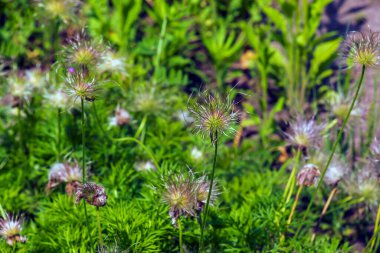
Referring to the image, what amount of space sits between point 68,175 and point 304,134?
84 cm

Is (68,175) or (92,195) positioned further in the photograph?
(68,175)

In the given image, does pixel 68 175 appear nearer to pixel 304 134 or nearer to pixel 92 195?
pixel 92 195

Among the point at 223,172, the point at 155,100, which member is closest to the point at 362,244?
the point at 223,172

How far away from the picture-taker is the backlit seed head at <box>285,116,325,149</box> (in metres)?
2.20

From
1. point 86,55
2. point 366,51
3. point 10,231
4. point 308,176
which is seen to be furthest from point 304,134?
point 10,231

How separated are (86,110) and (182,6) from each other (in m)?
1.49

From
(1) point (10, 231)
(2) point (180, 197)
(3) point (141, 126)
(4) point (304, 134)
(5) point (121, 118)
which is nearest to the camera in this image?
(2) point (180, 197)

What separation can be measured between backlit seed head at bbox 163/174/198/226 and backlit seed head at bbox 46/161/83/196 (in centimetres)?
54

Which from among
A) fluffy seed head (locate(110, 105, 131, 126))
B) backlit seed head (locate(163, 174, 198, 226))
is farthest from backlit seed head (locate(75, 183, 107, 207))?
fluffy seed head (locate(110, 105, 131, 126))

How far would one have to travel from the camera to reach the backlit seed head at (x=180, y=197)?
1.73 m

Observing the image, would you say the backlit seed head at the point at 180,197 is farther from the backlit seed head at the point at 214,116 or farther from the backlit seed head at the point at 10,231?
the backlit seed head at the point at 10,231

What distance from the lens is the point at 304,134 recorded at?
7.22ft

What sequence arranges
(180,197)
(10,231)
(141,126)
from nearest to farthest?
(180,197), (10,231), (141,126)

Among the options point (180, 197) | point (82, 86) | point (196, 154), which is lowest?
point (180, 197)
